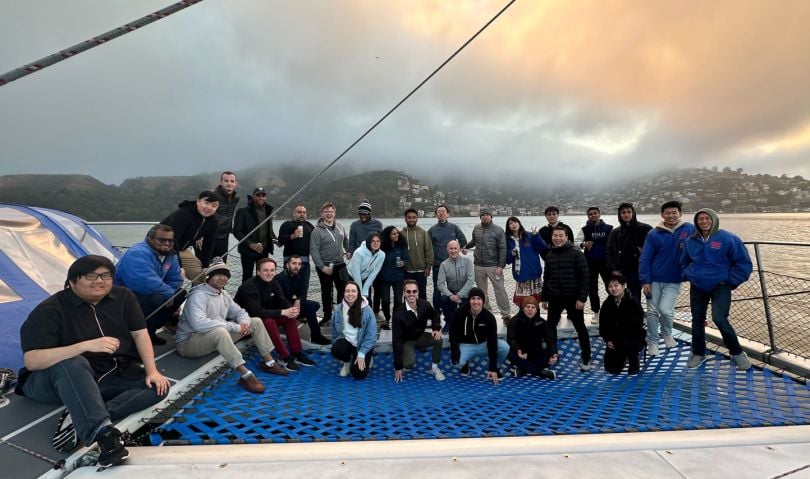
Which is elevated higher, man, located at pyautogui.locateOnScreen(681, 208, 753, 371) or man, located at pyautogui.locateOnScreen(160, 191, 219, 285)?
man, located at pyautogui.locateOnScreen(160, 191, 219, 285)

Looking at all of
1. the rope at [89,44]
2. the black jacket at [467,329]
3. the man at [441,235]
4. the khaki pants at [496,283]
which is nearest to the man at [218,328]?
the black jacket at [467,329]

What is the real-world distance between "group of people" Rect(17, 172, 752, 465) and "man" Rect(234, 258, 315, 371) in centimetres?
2

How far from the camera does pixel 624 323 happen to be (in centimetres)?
495

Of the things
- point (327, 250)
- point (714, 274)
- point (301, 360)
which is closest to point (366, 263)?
point (327, 250)

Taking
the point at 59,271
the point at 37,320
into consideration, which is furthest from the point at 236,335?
the point at 37,320

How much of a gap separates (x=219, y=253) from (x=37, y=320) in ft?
11.7

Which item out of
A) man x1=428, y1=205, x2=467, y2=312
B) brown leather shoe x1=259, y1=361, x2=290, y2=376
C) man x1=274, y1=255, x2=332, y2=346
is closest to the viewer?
brown leather shoe x1=259, y1=361, x2=290, y2=376

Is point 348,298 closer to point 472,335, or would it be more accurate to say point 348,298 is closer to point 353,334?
point 353,334

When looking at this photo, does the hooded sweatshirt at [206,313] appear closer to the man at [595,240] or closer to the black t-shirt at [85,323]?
the black t-shirt at [85,323]

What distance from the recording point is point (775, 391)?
12.8ft

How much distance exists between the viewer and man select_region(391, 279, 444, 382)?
4984 millimetres

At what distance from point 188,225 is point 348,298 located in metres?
2.07

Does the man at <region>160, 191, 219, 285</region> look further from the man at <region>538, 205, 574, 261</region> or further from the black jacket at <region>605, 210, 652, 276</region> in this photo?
the black jacket at <region>605, 210, 652, 276</region>

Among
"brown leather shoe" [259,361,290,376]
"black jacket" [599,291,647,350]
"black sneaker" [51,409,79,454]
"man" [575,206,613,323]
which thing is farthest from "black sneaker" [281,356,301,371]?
"man" [575,206,613,323]
